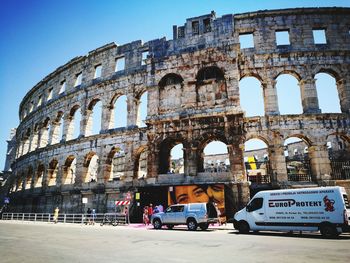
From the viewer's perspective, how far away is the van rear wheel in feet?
27.0

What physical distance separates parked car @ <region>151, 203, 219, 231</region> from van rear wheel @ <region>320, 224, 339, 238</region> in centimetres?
456

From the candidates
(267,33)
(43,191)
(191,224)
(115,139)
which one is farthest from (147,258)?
(43,191)

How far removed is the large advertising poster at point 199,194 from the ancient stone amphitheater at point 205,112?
10.3 inches

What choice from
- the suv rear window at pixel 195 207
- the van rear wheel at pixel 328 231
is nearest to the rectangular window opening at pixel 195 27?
the suv rear window at pixel 195 207

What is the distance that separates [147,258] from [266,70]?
51.6ft

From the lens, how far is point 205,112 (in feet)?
52.7

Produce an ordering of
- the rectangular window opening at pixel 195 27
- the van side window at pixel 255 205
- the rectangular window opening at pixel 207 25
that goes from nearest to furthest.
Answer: the van side window at pixel 255 205 < the rectangular window opening at pixel 207 25 < the rectangular window opening at pixel 195 27

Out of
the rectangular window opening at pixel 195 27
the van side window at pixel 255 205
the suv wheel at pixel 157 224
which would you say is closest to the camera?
the van side window at pixel 255 205

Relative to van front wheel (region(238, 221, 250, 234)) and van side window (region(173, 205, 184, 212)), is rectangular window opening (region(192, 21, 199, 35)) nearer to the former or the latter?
van side window (region(173, 205, 184, 212))

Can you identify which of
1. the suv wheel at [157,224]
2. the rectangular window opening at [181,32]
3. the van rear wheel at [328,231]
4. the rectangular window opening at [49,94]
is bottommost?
the suv wheel at [157,224]

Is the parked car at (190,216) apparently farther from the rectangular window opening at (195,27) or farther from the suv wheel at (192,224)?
the rectangular window opening at (195,27)

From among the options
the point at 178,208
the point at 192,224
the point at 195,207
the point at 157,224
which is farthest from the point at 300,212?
the point at 157,224

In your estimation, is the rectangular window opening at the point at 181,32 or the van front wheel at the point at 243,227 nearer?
the van front wheel at the point at 243,227

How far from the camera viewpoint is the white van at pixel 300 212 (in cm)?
833
